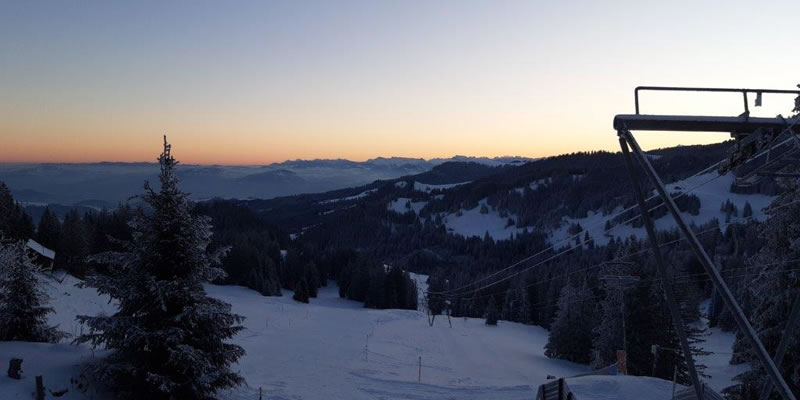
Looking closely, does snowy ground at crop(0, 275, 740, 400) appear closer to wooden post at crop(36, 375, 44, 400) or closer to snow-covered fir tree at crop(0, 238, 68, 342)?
wooden post at crop(36, 375, 44, 400)

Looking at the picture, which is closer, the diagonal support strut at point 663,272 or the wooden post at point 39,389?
the diagonal support strut at point 663,272

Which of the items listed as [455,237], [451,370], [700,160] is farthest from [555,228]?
[451,370]

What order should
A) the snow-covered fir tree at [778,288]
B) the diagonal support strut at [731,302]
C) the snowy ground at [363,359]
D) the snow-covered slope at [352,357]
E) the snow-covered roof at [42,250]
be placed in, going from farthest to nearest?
the snow-covered roof at [42,250] → the snow-covered slope at [352,357] → the snowy ground at [363,359] → the snow-covered fir tree at [778,288] → the diagonal support strut at [731,302]

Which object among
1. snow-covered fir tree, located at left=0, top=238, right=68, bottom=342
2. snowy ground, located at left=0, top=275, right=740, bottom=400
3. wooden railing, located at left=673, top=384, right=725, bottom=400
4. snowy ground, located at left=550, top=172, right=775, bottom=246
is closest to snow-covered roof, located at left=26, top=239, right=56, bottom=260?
snowy ground, located at left=0, top=275, right=740, bottom=400

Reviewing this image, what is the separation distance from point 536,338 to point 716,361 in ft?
Answer: 56.9

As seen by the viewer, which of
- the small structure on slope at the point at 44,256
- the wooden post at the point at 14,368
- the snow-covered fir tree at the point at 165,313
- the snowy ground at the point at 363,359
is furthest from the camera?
the small structure on slope at the point at 44,256

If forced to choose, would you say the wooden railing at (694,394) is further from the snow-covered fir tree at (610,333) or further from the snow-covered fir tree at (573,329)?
the snow-covered fir tree at (573,329)

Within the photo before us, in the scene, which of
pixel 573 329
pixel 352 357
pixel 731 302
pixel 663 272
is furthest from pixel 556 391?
pixel 573 329

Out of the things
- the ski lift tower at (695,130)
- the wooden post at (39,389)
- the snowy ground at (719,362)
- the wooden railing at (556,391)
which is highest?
the ski lift tower at (695,130)

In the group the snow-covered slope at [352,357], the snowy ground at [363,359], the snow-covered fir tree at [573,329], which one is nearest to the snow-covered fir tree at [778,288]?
the snowy ground at [363,359]

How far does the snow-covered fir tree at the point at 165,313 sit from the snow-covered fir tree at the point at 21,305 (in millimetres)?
5229

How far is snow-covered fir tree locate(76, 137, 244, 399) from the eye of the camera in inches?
553

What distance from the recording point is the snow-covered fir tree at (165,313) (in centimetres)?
1405

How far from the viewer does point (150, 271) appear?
48.9 feet
